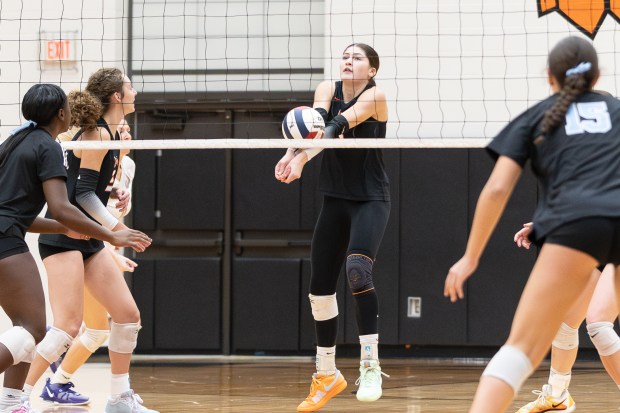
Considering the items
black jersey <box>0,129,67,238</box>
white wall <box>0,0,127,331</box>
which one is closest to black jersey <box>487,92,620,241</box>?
black jersey <box>0,129,67,238</box>

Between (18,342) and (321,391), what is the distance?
2.00m

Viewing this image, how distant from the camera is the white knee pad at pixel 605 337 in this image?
5266 mm

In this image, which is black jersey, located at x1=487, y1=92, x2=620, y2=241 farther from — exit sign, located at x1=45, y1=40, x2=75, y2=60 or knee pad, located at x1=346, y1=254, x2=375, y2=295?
exit sign, located at x1=45, y1=40, x2=75, y2=60

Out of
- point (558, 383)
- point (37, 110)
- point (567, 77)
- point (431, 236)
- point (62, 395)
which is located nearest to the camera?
point (567, 77)

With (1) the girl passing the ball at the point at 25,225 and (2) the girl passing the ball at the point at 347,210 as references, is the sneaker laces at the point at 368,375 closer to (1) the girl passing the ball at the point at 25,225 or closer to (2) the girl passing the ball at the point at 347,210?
(2) the girl passing the ball at the point at 347,210

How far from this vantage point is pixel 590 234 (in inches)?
132

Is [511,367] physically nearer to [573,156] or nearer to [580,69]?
[573,156]

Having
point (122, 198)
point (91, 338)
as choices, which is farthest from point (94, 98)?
point (91, 338)

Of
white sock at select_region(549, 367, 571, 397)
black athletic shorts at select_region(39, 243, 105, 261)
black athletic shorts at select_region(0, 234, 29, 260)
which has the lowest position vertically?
white sock at select_region(549, 367, 571, 397)

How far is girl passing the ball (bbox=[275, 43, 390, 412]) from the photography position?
5.72m

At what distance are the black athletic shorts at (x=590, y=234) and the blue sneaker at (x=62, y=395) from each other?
3.74m

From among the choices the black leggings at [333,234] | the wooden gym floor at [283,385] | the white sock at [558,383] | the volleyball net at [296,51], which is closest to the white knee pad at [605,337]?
the white sock at [558,383]

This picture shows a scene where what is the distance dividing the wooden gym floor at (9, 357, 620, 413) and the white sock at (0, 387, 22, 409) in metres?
1.21

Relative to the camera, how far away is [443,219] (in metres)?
9.45
